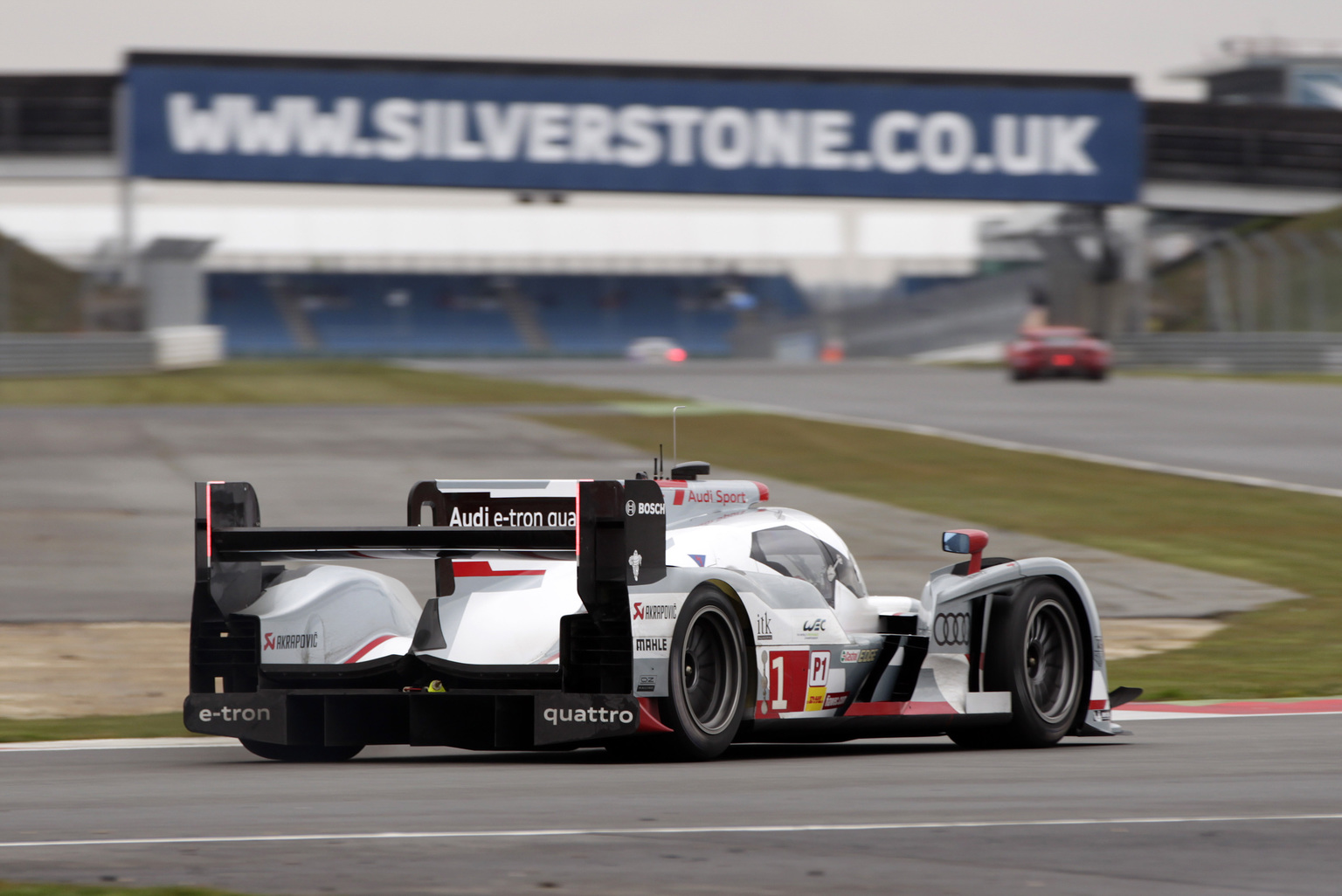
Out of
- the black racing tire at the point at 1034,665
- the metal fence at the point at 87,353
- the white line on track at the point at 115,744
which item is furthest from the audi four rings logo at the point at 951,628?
the metal fence at the point at 87,353

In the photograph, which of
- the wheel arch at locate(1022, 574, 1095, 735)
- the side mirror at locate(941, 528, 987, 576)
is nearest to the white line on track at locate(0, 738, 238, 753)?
the side mirror at locate(941, 528, 987, 576)

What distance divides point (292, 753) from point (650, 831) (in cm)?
293

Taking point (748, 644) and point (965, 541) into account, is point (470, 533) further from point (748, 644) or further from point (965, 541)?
point (965, 541)

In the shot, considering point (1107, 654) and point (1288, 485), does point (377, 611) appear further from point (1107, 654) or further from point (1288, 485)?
point (1288, 485)

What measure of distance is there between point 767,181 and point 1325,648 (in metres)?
43.0

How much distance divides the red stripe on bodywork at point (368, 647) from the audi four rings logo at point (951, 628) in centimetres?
229

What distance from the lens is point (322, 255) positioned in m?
84.6

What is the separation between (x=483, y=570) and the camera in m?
7.75

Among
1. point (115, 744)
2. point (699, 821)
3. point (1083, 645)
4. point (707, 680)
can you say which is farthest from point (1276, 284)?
point (699, 821)

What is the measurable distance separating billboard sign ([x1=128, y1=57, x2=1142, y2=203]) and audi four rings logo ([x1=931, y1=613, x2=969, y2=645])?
45956 millimetres

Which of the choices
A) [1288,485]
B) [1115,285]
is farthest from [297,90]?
[1288,485]

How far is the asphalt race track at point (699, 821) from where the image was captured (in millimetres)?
5176

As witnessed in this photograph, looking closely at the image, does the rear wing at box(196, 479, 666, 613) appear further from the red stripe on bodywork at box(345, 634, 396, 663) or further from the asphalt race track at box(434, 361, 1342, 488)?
the asphalt race track at box(434, 361, 1342, 488)

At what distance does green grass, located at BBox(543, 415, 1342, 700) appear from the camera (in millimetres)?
12234
